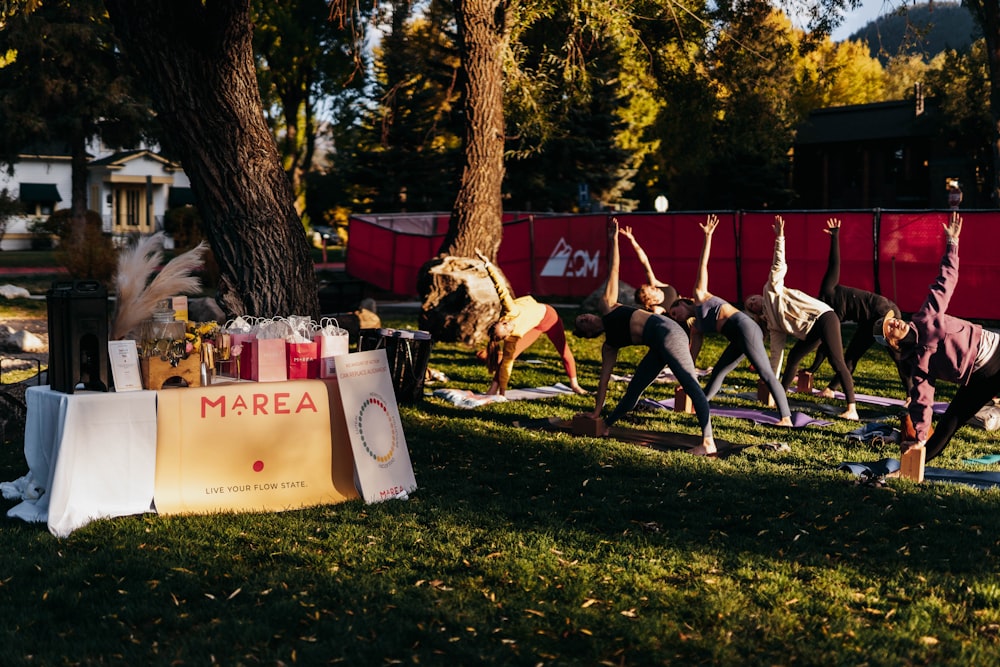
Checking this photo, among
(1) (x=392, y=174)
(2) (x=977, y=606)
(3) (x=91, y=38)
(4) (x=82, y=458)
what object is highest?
(3) (x=91, y=38)

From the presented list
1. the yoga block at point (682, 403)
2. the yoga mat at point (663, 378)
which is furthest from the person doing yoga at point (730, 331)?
the yoga mat at point (663, 378)

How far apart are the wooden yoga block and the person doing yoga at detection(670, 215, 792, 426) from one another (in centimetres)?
511

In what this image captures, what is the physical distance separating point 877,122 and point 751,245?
37852 mm

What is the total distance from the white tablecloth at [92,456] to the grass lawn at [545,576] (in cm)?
16

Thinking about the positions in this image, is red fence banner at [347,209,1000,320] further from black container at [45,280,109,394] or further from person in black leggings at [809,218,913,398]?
black container at [45,280,109,394]

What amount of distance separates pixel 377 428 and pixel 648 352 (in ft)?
10.3

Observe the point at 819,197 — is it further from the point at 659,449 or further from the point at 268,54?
the point at 659,449

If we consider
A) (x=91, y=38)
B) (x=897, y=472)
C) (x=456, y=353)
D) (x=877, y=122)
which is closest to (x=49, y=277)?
(x=91, y=38)

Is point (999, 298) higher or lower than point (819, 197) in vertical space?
lower

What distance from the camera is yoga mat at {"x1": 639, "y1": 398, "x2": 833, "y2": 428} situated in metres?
10.6

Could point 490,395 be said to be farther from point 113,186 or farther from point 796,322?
point 113,186

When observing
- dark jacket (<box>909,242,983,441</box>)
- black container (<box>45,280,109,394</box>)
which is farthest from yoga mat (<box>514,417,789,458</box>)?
black container (<box>45,280,109,394</box>)

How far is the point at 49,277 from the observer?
28.4 meters

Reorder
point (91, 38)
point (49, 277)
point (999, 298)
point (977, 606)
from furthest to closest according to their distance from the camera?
point (91, 38) < point (49, 277) < point (999, 298) < point (977, 606)
